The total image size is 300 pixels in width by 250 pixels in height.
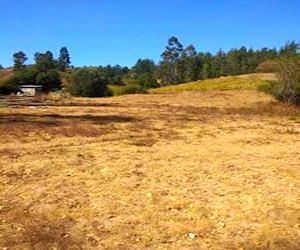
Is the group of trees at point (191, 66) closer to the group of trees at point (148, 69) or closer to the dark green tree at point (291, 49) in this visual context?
the group of trees at point (148, 69)

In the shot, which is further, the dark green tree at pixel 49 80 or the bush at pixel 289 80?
the dark green tree at pixel 49 80

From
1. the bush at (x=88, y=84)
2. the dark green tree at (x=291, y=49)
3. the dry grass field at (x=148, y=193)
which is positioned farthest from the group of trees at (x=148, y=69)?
the dry grass field at (x=148, y=193)

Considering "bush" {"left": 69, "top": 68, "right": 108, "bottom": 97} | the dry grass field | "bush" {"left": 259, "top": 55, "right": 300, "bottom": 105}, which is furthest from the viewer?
"bush" {"left": 69, "top": 68, "right": 108, "bottom": 97}

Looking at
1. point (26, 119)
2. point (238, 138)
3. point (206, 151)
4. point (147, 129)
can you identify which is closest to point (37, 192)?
point (206, 151)

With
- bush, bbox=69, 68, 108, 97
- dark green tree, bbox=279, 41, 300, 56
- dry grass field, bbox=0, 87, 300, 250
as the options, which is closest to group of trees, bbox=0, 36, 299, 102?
bush, bbox=69, 68, 108, 97

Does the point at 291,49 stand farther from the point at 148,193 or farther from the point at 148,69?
the point at 148,69

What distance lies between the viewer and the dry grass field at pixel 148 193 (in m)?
5.89

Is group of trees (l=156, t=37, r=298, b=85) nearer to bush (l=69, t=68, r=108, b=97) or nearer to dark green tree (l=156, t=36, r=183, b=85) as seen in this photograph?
dark green tree (l=156, t=36, r=183, b=85)

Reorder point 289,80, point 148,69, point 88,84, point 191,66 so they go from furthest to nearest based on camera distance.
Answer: point 148,69
point 191,66
point 88,84
point 289,80

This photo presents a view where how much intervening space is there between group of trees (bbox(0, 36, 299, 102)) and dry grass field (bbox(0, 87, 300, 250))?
36214mm

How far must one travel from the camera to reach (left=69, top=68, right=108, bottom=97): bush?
47.2 m

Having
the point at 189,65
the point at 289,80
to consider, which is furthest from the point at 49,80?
the point at 289,80

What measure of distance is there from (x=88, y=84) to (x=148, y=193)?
131 ft

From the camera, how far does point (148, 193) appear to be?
7637mm
